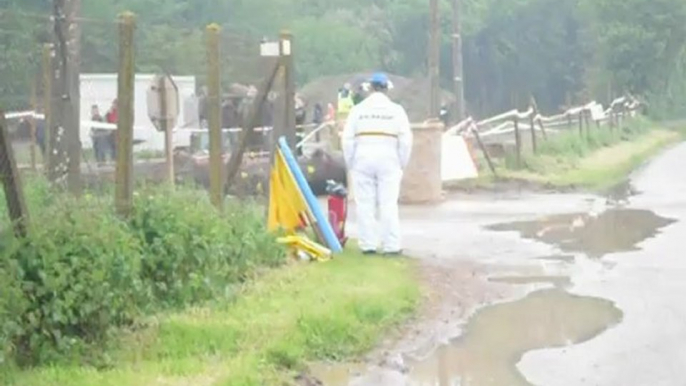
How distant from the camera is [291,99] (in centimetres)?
1472

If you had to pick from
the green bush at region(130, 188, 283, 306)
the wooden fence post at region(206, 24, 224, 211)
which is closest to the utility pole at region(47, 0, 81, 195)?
the green bush at region(130, 188, 283, 306)

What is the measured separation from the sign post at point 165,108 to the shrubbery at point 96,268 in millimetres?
1560

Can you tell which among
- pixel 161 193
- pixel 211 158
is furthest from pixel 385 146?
pixel 161 193

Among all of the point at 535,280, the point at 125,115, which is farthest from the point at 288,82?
the point at 125,115

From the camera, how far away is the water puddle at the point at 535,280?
13.4 metres

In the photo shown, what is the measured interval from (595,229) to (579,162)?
567 inches

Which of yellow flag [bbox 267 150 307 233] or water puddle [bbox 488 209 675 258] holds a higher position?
yellow flag [bbox 267 150 307 233]

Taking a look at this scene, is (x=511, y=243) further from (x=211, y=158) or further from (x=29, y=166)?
(x=29, y=166)

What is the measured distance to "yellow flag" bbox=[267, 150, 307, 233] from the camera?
14.0 metres

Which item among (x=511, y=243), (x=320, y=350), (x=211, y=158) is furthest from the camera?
(x=511, y=243)

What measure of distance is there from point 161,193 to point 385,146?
3.58 m

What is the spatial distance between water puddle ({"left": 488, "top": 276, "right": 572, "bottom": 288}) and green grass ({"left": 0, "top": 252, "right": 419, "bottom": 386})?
1.38 m

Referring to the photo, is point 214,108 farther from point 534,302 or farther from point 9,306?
point 9,306

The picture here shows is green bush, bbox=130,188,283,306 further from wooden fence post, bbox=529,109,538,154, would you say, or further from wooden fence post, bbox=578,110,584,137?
wooden fence post, bbox=578,110,584,137
